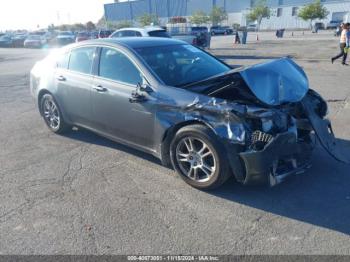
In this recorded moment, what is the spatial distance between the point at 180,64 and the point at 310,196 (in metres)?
2.41

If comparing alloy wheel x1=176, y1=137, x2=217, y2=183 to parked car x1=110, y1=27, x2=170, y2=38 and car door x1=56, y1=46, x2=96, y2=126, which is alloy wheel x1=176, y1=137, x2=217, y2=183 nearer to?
car door x1=56, y1=46, x2=96, y2=126

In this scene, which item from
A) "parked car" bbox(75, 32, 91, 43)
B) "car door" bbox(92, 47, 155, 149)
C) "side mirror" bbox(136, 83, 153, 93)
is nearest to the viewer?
"side mirror" bbox(136, 83, 153, 93)

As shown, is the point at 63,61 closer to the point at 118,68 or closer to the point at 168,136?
the point at 118,68

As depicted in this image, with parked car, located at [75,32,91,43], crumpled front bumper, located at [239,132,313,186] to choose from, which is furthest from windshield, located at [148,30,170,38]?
parked car, located at [75,32,91,43]

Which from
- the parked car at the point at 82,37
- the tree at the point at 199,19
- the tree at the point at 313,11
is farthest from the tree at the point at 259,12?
the parked car at the point at 82,37

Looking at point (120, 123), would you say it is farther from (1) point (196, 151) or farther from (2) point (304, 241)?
(2) point (304, 241)

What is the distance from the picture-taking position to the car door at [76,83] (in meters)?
5.14

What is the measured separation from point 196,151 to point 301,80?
1690 mm

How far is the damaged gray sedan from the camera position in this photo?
3.56 m

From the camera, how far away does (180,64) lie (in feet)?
15.7

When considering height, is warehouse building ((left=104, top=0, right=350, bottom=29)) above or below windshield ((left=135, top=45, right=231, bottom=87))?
above

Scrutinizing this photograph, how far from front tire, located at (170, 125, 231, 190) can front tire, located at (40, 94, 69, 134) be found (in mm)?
2716

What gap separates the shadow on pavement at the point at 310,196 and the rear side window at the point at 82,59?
2.78 metres

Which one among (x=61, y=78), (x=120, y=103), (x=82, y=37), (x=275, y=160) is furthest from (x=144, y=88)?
(x=82, y=37)
